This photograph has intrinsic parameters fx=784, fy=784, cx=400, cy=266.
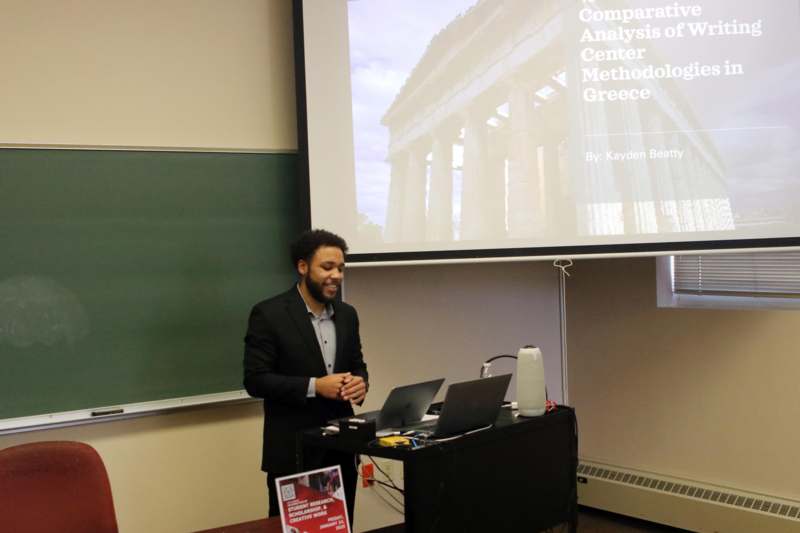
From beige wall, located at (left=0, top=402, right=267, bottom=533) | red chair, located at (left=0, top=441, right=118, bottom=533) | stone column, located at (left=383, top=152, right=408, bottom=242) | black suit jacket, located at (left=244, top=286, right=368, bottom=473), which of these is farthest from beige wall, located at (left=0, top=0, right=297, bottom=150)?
red chair, located at (left=0, top=441, right=118, bottom=533)

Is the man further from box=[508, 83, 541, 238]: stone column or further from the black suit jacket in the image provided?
box=[508, 83, 541, 238]: stone column

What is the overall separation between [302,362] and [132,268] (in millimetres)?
928

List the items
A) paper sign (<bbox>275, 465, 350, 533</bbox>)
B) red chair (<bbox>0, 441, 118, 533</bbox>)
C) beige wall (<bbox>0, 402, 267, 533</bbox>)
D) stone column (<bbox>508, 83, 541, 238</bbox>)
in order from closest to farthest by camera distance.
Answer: paper sign (<bbox>275, 465, 350, 533</bbox>), red chair (<bbox>0, 441, 118, 533</bbox>), beige wall (<bbox>0, 402, 267, 533</bbox>), stone column (<bbox>508, 83, 541, 238</bbox>)

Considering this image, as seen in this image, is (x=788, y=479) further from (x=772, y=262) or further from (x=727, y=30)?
(x=727, y=30)

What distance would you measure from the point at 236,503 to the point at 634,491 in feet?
6.54

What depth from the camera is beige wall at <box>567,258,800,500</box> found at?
3.58 m

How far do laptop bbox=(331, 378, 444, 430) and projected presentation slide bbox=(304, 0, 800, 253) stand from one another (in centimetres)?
105

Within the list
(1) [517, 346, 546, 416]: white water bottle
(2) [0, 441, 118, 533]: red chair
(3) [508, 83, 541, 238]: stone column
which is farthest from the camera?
(3) [508, 83, 541, 238]: stone column

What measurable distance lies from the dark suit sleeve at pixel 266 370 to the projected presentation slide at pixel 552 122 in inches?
33.8

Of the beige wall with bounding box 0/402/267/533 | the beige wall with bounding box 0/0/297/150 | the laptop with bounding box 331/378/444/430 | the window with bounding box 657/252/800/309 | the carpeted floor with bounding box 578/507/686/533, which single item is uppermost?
the beige wall with bounding box 0/0/297/150

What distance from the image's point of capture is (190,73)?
3.30 meters

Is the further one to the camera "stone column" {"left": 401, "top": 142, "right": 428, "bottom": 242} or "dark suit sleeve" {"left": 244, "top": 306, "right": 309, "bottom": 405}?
"stone column" {"left": 401, "top": 142, "right": 428, "bottom": 242}

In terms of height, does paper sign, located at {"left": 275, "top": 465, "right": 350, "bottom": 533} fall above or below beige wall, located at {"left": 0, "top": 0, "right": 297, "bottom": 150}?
below

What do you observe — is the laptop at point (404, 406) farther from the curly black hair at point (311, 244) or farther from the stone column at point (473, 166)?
the stone column at point (473, 166)
